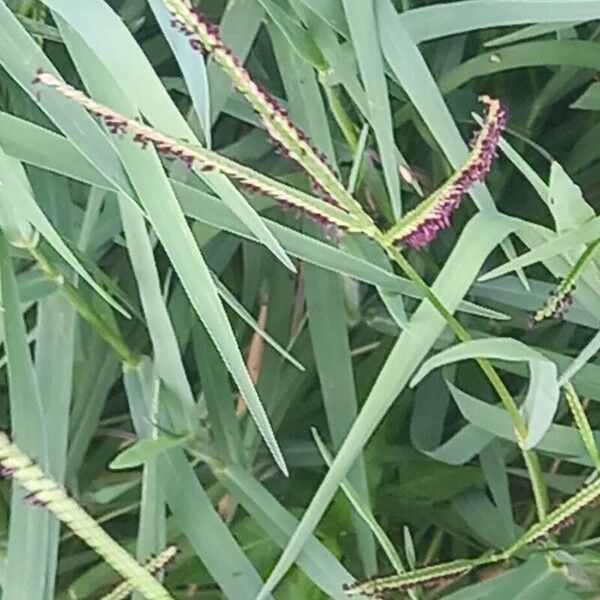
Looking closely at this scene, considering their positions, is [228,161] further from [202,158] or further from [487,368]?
[487,368]

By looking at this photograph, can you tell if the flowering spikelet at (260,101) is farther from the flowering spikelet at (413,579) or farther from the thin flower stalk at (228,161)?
the flowering spikelet at (413,579)

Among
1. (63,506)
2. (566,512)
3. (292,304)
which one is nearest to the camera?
(63,506)

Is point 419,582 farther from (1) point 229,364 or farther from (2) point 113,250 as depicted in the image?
(2) point 113,250

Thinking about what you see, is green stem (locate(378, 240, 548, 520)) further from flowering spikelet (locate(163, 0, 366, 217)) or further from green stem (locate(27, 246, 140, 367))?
green stem (locate(27, 246, 140, 367))

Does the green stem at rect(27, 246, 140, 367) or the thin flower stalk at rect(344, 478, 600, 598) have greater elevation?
the green stem at rect(27, 246, 140, 367)

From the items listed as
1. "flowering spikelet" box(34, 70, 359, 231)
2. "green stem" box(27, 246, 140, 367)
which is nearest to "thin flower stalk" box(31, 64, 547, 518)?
"flowering spikelet" box(34, 70, 359, 231)

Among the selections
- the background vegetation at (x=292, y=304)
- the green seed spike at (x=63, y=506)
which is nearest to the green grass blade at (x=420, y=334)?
the background vegetation at (x=292, y=304)

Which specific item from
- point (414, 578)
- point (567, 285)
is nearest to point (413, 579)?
point (414, 578)
